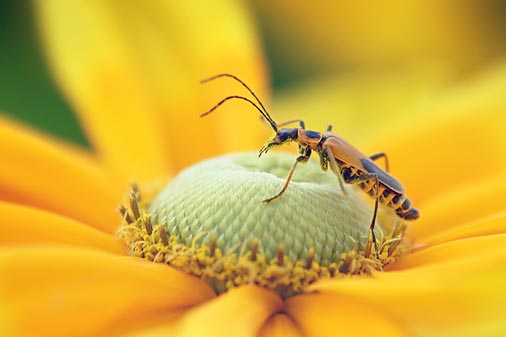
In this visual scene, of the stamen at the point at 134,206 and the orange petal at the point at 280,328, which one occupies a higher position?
the stamen at the point at 134,206

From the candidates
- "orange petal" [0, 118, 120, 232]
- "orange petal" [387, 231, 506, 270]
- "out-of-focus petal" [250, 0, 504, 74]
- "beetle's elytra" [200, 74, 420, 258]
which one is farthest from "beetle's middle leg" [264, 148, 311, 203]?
"out-of-focus petal" [250, 0, 504, 74]

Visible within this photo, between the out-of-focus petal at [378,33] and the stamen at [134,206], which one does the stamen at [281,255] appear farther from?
the out-of-focus petal at [378,33]

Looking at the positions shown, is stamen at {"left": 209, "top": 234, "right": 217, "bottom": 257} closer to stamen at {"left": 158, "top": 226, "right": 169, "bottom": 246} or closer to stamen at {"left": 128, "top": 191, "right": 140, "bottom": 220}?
stamen at {"left": 158, "top": 226, "right": 169, "bottom": 246}

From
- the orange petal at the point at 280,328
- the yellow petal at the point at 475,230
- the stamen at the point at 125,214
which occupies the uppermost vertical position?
the stamen at the point at 125,214

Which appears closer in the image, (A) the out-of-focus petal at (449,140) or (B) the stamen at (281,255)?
(B) the stamen at (281,255)

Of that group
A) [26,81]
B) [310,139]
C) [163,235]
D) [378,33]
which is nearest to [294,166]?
[310,139]

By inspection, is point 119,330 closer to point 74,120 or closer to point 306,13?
point 74,120

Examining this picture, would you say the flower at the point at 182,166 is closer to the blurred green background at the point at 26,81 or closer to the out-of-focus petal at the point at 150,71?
the out-of-focus petal at the point at 150,71

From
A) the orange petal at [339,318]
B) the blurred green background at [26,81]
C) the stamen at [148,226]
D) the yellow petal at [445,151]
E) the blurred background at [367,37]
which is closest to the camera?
the orange petal at [339,318]

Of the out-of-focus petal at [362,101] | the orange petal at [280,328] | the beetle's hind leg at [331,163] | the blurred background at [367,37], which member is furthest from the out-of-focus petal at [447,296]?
the blurred background at [367,37]

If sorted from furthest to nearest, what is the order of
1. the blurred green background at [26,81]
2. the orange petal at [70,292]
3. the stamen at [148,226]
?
the blurred green background at [26,81]
the stamen at [148,226]
the orange petal at [70,292]
